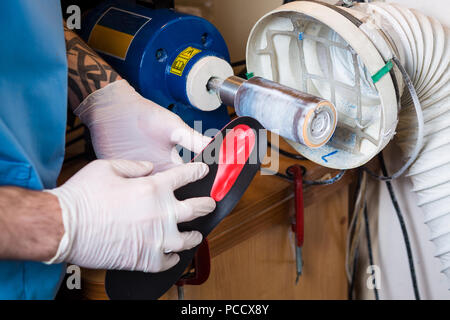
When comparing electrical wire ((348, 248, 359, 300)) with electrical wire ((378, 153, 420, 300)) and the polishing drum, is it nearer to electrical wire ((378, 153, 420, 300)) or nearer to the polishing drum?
electrical wire ((378, 153, 420, 300))

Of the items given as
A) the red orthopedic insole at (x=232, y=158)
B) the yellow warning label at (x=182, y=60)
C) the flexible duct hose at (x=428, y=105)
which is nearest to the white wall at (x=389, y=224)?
the flexible duct hose at (x=428, y=105)

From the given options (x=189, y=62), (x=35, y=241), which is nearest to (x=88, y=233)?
(x=35, y=241)

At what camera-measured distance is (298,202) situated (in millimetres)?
926

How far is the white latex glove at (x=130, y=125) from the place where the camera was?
0.80 m

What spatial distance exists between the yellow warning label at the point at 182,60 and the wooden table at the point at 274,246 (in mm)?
264

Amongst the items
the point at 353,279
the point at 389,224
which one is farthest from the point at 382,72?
the point at 353,279

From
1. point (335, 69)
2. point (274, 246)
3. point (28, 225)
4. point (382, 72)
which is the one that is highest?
point (335, 69)

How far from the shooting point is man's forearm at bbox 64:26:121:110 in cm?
82

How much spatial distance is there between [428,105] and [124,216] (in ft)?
1.76

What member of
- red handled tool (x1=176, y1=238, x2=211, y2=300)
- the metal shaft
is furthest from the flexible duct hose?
red handled tool (x1=176, y1=238, x2=211, y2=300)

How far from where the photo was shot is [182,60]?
2.74 ft

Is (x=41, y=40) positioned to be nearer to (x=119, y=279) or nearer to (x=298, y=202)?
(x=119, y=279)

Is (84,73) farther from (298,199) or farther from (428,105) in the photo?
(428,105)
